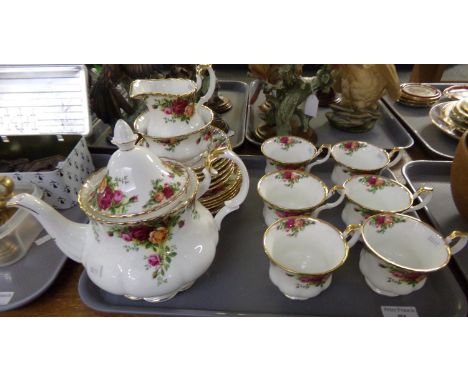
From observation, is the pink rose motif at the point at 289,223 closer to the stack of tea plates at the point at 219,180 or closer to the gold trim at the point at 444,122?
the stack of tea plates at the point at 219,180

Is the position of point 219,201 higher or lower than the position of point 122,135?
lower

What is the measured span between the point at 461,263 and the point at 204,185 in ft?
1.90

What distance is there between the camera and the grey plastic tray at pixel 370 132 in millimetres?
1171

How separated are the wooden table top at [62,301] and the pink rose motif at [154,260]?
18 centimetres

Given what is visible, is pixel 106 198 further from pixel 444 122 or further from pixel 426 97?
pixel 426 97

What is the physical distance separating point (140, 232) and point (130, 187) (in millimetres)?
75

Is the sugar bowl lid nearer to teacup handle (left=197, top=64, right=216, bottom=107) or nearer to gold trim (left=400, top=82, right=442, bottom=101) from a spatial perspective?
teacup handle (left=197, top=64, right=216, bottom=107)

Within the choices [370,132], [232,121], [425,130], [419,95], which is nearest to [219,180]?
[232,121]

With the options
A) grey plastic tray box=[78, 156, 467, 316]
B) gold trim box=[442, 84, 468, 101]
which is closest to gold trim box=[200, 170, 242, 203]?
grey plastic tray box=[78, 156, 467, 316]

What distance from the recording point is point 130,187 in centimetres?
55

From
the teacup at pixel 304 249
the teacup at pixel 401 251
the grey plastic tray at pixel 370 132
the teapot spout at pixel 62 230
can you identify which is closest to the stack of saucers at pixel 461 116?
the grey plastic tray at pixel 370 132

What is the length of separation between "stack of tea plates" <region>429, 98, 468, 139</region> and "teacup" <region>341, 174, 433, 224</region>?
0.44 metres

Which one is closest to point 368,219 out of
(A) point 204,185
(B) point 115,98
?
(A) point 204,185

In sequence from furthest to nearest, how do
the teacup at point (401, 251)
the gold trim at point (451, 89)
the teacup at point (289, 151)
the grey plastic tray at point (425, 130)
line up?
the gold trim at point (451, 89)
the grey plastic tray at point (425, 130)
the teacup at point (289, 151)
the teacup at point (401, 251)
